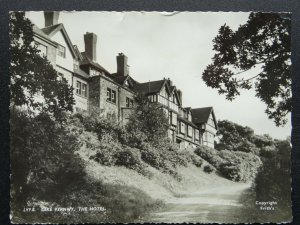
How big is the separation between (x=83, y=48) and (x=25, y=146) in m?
1.62

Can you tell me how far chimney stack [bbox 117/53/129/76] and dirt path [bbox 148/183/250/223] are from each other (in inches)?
78.6

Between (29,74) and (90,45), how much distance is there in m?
0.97

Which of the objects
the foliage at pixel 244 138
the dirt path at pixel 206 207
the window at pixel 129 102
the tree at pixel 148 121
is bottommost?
the dirt path at pixel 206 207

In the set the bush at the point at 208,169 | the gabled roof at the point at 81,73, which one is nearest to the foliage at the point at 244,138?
the bush at the point at 208,169

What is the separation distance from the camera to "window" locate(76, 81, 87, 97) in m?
6.60

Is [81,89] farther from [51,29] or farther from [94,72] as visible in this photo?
[51,29]

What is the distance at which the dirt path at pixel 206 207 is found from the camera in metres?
6.24

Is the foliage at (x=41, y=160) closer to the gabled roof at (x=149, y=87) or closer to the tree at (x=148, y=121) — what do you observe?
the tree at (x=148, y=121)

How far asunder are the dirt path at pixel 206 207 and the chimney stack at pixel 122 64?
2.00m

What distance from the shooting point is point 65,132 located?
6.44 meters

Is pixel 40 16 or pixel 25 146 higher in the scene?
pixel 40 16

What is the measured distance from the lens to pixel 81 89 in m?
6.68

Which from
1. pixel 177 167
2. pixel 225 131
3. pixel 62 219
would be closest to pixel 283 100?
pixel 225 131

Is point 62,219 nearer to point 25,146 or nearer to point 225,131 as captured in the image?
point 25,146
